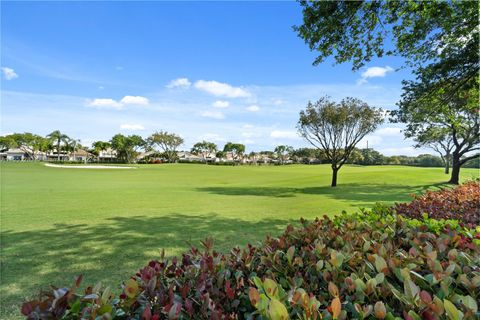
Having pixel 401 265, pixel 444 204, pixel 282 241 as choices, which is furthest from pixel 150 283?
pixel 444 204

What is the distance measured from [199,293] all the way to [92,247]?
477 cm

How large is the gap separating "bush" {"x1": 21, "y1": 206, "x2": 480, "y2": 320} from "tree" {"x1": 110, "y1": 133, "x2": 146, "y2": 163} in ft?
298

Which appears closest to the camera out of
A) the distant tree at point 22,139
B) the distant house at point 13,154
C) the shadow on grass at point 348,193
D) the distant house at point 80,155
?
the shadow on grass at point 348,193

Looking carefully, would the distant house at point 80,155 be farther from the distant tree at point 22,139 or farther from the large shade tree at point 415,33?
the large shade tree at point 415,33

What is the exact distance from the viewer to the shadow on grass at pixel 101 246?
152 inches

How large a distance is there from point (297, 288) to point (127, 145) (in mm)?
93514

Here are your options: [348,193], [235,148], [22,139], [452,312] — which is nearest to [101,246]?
[452,312]

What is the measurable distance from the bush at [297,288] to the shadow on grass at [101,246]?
28.1 inches

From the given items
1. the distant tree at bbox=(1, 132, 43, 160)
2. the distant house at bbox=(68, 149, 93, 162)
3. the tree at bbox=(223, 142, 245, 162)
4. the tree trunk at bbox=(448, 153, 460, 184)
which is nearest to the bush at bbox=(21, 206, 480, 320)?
the tree trunk at bbox=(448, 153, 460, 184)

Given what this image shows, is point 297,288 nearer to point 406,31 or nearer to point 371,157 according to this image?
point 406,31

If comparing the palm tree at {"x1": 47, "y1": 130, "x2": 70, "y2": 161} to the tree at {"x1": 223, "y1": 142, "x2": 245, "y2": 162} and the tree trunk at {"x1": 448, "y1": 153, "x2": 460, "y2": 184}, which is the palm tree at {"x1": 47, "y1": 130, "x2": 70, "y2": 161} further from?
the tree trunk at {"x1": 448, "y1": 153, "x2": 460, "y2": 184}

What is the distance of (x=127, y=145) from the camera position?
87.9 m

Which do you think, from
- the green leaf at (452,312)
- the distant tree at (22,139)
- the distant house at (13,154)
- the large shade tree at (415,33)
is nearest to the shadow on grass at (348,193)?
the large shade tree at (415,33)

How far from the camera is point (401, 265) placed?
194 cm
